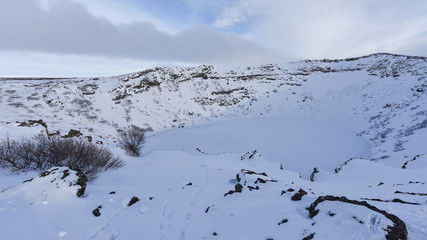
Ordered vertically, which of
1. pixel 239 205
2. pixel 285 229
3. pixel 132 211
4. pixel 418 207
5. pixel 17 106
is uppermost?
pixel 418 207

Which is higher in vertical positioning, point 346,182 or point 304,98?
point 304,98

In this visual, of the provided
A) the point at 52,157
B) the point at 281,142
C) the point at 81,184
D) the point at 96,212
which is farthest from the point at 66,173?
the point at 281,142

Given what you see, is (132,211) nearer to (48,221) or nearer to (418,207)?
(48,221)

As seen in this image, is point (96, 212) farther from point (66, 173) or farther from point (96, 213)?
point (66, 173)

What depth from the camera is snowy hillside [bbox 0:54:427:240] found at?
238 inches

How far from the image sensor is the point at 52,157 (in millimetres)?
12734

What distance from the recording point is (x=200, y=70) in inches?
2589

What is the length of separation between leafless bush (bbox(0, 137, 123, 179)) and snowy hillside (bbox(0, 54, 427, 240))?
3.24 feet

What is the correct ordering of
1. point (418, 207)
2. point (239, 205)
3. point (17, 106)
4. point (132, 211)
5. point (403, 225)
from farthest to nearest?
point (17, 106) < point (132, 211) < point (239, 205) < point (418, 207) < point (403, 225)

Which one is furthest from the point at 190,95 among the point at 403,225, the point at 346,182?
the point at 403,225

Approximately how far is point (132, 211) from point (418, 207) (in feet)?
30.7

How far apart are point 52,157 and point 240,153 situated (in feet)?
60.1

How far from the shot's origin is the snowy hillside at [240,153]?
606 centimetres

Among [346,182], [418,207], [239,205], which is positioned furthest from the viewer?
[346,182]
